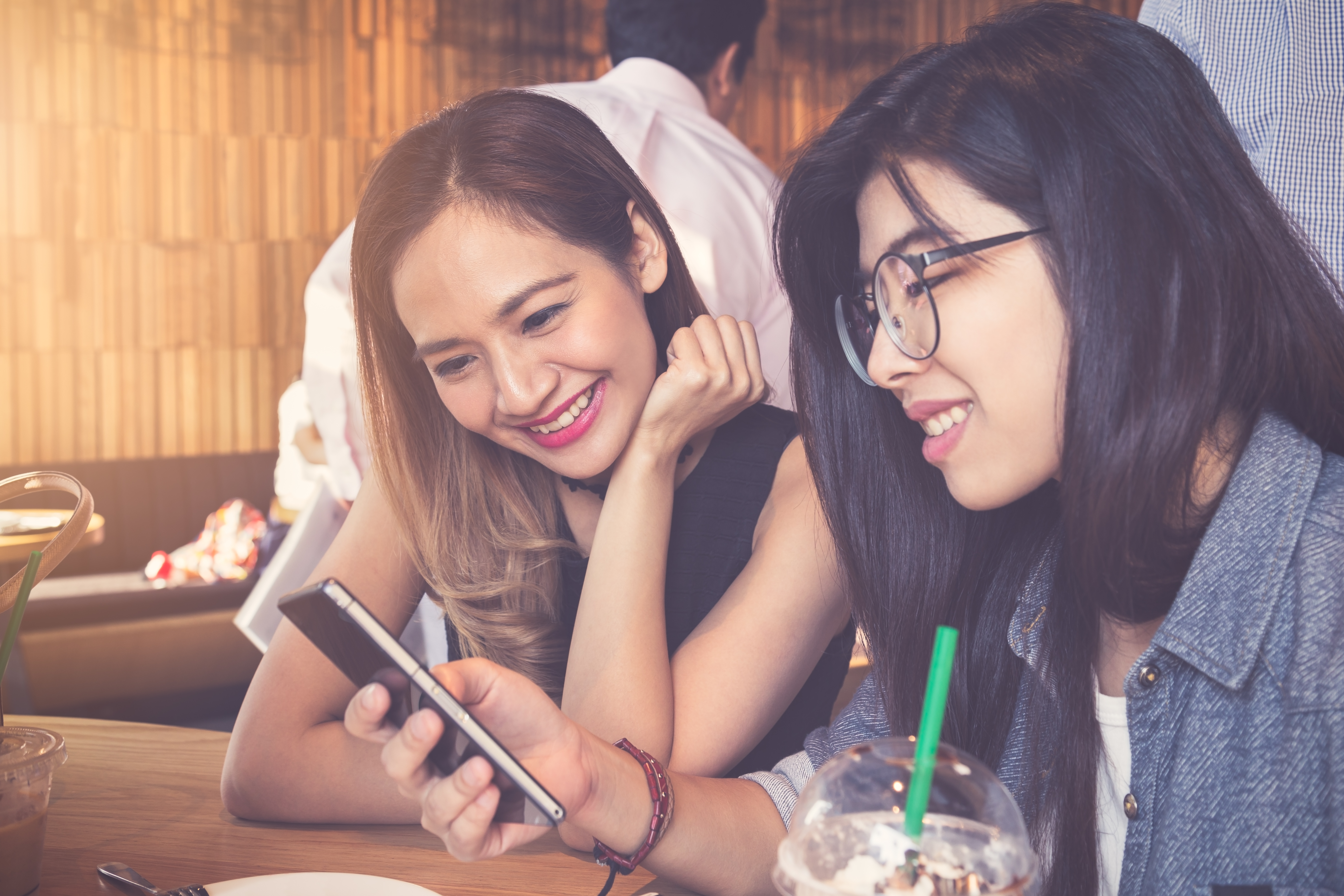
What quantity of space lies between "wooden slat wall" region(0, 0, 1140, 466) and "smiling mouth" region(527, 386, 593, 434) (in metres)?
3.67

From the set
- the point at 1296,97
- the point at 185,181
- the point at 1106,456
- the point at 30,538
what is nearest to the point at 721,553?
the point at 1106,456

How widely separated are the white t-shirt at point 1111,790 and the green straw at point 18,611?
980mm

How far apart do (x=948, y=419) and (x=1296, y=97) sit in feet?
4.35

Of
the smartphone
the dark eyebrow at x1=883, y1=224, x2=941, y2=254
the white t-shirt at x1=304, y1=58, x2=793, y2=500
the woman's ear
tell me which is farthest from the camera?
the white t-shirt at x1=304, y1=58, x2=793, y2=500

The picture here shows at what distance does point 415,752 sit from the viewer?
0.80 m

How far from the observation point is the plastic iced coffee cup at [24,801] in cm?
89

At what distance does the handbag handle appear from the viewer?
1018 mm

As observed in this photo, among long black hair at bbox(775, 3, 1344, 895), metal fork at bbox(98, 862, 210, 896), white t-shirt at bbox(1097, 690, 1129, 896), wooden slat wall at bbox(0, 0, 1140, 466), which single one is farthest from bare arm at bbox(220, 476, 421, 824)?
wooden slat wall at bbox(0, 0, 1140, 466)

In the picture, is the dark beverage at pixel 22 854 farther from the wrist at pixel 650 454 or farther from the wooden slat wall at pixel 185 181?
the wooden slat wall at pixel 185 181

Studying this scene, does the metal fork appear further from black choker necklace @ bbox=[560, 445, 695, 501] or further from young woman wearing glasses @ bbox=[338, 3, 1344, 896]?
black choker necklace @ bbox=[560, 445, 695, 501]

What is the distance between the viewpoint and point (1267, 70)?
6.09 ft

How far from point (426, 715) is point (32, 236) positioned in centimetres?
479

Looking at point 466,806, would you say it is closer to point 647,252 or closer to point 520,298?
point 520,298

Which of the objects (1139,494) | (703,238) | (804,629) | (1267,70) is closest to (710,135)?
(703,238)
